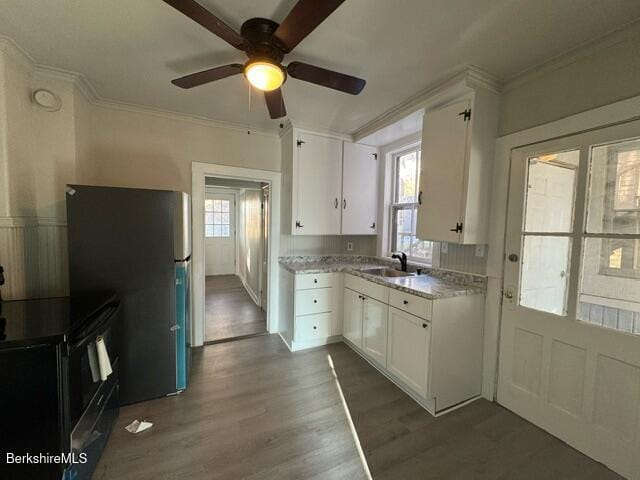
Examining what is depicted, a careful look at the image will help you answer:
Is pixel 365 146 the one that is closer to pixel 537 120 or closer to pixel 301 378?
pixel 537 120

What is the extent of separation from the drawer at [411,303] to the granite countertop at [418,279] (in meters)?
0.04

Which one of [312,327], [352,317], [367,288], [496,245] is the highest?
[496,245]

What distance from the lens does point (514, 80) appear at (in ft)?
6.13

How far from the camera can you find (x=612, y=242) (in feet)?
4.86

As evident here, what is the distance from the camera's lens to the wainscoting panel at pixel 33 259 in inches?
65.8

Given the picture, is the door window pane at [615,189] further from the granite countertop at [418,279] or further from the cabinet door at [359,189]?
the cabinet door at [359,189]

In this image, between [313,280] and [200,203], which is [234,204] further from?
[313,280]

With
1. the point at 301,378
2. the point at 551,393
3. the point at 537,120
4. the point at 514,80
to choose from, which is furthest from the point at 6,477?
the point at 514,80

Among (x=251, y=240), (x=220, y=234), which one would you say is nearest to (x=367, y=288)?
(x=251, y=240)

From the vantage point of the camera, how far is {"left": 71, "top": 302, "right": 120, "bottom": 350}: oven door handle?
1.15m

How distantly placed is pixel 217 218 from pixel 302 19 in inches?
233

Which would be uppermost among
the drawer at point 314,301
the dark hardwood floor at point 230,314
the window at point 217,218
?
the window at point 217,218

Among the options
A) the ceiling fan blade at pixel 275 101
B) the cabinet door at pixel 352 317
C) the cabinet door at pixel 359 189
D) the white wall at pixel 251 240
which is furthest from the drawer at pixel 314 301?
the ceiling fan blade at pixel 275 101

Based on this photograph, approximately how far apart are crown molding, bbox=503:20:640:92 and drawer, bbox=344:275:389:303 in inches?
72.9
